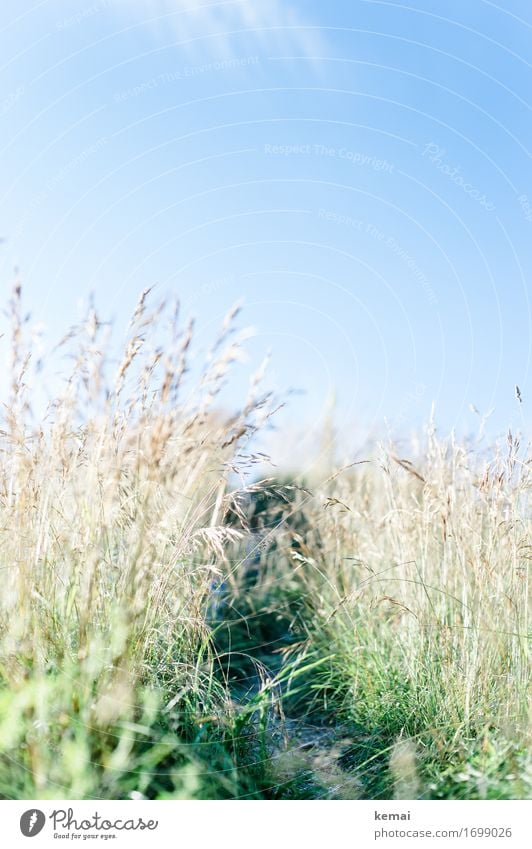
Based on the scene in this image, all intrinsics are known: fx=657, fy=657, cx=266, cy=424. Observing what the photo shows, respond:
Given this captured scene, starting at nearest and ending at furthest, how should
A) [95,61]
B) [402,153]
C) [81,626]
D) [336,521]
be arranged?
[81,626], [95,61], [402,153], [336,521]

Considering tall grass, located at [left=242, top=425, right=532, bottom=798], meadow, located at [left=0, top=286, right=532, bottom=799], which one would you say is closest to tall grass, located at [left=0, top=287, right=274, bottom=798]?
meadow, located at [left=0, top=286, right=532, bottom=799]

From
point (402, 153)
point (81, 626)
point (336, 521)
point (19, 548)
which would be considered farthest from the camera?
point (336, 521)

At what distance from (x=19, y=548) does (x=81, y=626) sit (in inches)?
13.2

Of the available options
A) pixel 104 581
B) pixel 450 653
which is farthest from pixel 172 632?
pixel 450 653

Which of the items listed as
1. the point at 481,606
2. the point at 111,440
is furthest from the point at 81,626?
the point at 481,606

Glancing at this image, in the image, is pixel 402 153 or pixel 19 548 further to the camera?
pixel 402 153

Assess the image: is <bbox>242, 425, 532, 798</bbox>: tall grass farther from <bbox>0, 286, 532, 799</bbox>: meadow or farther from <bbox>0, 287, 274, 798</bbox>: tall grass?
<bbox>0, 287, 274, 798</bbox>: tall grass

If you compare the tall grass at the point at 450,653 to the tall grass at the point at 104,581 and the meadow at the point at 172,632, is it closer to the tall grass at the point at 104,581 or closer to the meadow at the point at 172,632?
the meadow at the point at 172,632

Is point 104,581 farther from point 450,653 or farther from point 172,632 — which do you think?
point 450,653

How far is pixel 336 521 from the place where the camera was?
3.13 m

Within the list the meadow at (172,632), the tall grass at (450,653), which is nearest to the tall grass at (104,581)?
the meadow at (172,632)

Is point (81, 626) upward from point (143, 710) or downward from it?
upward
